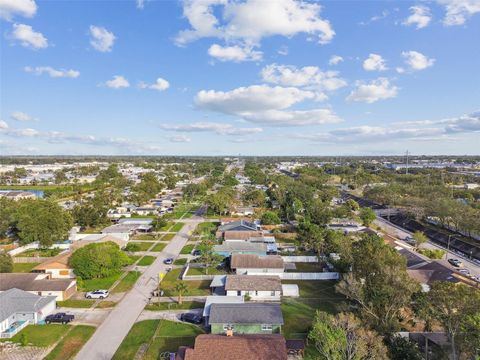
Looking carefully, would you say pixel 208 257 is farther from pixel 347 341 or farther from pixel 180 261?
pixel 347 341

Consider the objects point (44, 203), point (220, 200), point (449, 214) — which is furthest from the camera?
point (220, 200)

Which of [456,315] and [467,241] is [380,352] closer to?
[456,315]

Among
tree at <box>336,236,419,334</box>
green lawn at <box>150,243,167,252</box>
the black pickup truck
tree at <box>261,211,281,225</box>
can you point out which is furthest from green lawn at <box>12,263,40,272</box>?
tree at <box>336,236,419,334</box>

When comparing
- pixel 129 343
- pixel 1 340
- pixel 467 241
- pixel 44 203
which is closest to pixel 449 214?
pixel 467 241

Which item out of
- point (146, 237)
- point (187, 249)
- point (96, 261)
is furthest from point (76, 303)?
point (146, 237)

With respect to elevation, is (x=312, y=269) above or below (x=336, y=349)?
A: below

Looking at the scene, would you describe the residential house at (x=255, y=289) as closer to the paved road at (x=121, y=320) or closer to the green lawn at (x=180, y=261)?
the paved road at (x=121, y=320)
